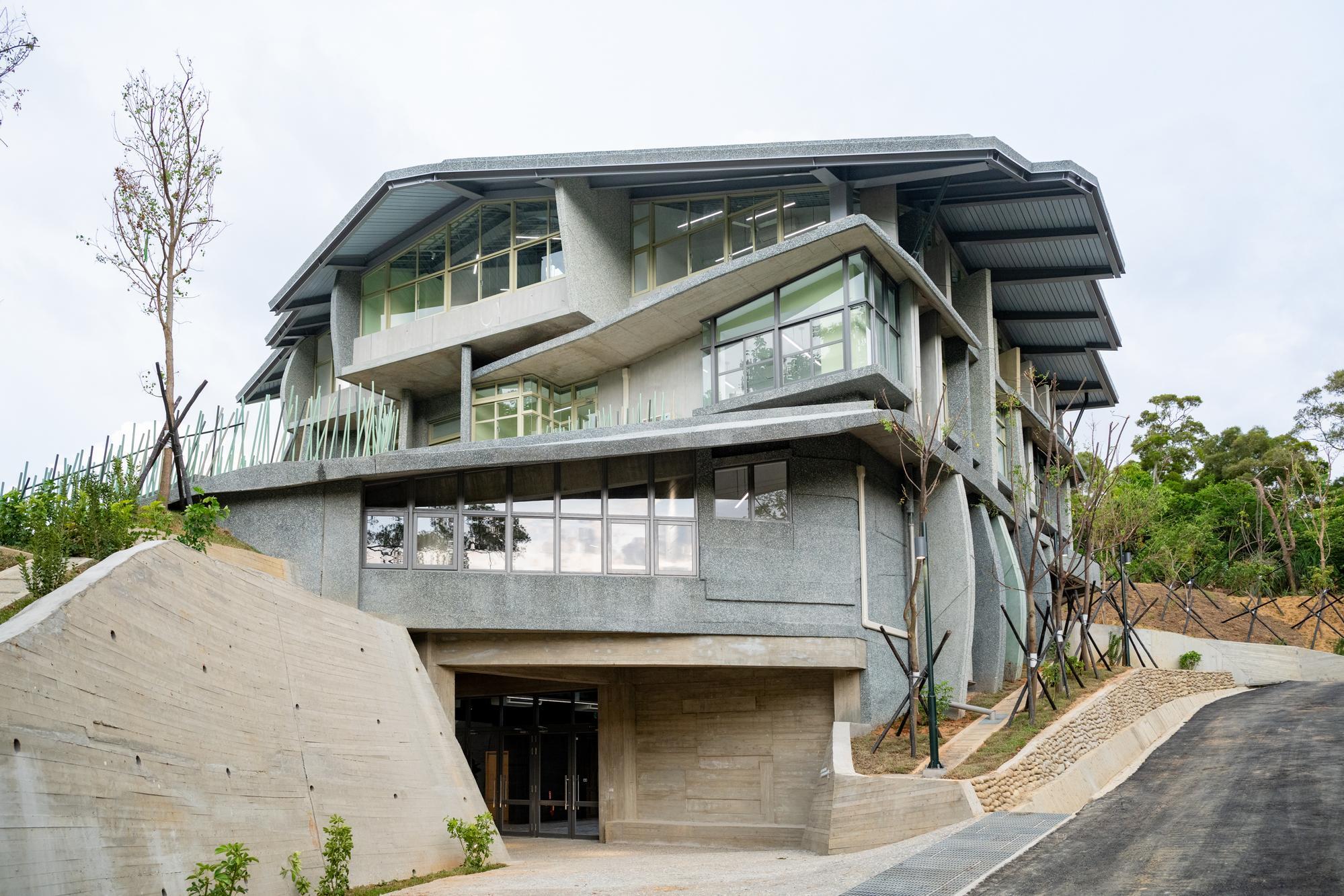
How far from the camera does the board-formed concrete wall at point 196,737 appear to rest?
28.0 feet

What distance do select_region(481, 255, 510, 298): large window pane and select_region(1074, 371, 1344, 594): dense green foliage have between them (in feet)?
54.4

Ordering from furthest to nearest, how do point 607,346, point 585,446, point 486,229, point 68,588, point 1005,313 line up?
point 1005,313, point 486,229, point 607,346, point 585,446, point 68,588

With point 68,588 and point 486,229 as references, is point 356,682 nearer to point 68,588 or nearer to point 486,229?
point 68,588

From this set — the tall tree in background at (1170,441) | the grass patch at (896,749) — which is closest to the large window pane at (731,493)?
the grass patch at (896,749)

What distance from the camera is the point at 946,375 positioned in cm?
2697

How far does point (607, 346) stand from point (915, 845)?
13.3m

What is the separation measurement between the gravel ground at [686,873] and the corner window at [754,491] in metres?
5.76

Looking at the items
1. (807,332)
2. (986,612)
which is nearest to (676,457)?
(807,332)

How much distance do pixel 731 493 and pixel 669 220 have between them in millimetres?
7594

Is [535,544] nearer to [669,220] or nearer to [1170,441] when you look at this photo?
[669,220]

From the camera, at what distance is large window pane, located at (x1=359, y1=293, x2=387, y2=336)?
28.7m

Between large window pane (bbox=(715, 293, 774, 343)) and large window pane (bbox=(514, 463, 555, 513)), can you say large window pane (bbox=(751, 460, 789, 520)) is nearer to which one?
large window pane (bbox=(715, 293, 774, 343))

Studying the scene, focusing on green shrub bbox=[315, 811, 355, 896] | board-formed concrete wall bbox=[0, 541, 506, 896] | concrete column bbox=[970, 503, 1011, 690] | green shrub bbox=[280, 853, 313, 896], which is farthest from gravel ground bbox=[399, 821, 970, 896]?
concrete column bbox=[970, 503, 1011, 690]

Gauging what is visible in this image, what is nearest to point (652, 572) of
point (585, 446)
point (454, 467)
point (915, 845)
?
point (585, 446)
